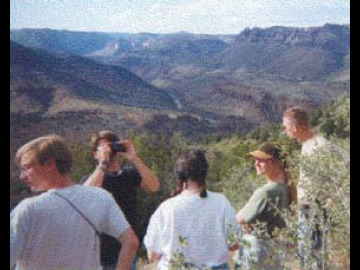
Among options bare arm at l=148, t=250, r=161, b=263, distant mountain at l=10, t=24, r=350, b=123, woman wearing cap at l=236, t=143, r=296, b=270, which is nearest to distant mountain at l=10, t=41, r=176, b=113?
distant mountain at l=10, t=24, r=350, b=123

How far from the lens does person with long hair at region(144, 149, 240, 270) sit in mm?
3062

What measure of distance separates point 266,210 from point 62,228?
1.26 m

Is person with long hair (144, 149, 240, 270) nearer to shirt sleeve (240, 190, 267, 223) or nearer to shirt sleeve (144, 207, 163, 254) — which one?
shirt sleeve (144, 207, 163, 254)

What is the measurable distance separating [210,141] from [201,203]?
0.64 meters

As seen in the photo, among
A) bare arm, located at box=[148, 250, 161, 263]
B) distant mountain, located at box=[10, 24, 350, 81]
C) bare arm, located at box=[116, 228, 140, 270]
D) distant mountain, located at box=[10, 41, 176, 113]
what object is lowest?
bare arm, located at box=[148, 250, 161, 263]

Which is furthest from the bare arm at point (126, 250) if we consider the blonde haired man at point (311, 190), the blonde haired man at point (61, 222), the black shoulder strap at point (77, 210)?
the blonde haired man at point (311, 190)

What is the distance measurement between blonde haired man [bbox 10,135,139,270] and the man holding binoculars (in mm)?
122

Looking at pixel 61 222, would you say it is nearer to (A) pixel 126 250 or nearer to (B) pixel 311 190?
(A) pixel 126 250

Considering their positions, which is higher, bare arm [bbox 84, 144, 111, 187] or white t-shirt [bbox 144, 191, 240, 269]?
bare arm [bbox 84, 144, 111, 187]

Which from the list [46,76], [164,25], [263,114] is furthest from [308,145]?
[46,76]

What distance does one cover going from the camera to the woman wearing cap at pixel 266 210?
10.8 feet

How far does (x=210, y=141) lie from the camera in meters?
3.61

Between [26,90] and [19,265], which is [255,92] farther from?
[19,265]

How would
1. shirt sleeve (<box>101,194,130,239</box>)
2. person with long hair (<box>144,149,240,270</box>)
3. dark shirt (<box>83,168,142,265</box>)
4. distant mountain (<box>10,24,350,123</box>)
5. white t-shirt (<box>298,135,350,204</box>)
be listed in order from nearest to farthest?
shirt sleeve (<box>101,194,130,239</box>) < dark shirt (<box>83,168,142,265</box>) < person with long hair (<box>144,149,240,270</box>) < white t-shirt (<box>298,135,350,204</box>) < distant mountain (<box>10,24,350,123</box>)
